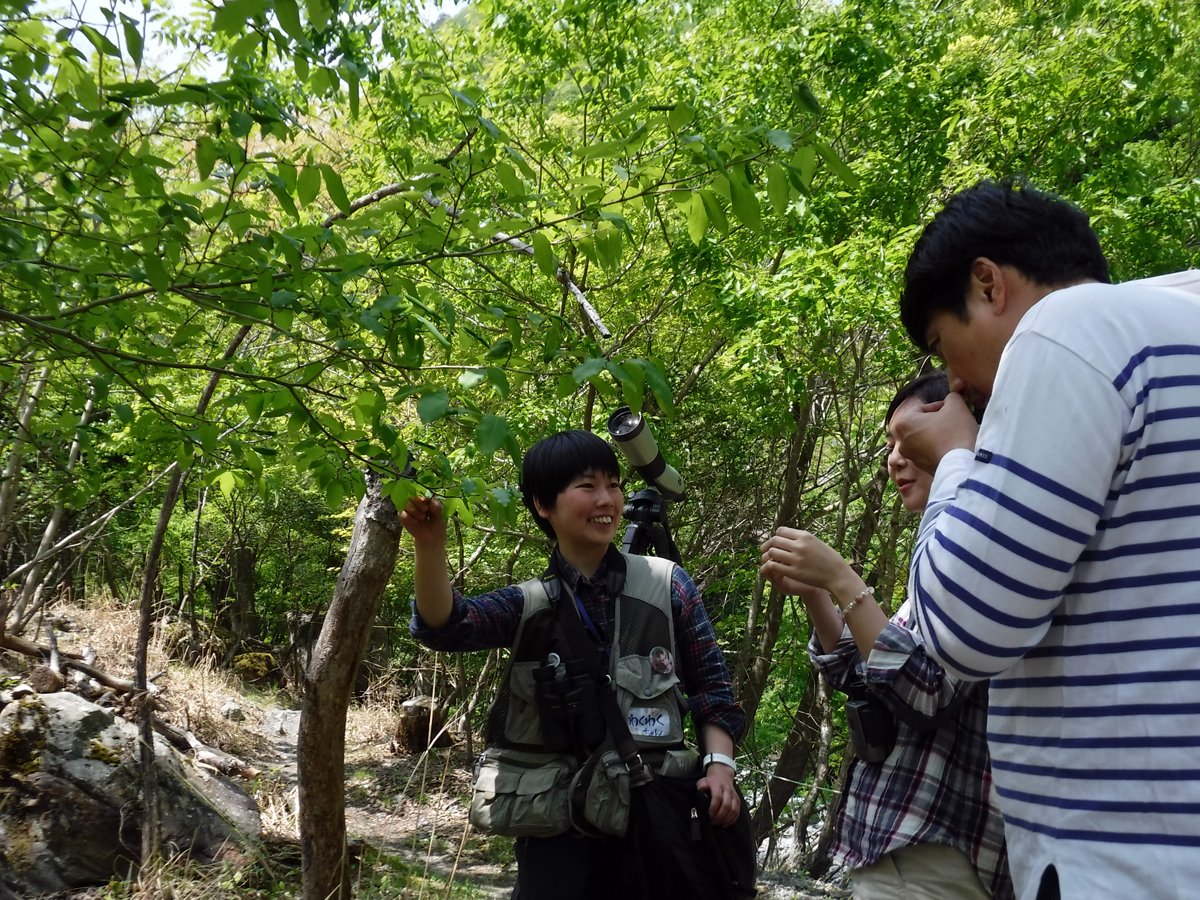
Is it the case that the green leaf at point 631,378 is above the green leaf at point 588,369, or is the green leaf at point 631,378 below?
above

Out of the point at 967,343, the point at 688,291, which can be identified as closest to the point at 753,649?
the point at 688,291

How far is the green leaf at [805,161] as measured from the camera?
59.7 inches

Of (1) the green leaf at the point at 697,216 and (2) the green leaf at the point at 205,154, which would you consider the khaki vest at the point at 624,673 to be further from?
(2) the green leaf at the point at 205,154

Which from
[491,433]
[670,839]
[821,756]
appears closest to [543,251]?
[491,433]

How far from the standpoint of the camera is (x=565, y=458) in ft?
7.64

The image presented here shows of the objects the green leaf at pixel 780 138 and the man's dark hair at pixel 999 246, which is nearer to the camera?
the man's dark hair at pixel 999 246

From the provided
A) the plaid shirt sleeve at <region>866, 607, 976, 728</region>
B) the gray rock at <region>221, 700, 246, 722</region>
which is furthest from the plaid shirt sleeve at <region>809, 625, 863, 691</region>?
the gray rock at <region>221, 700, 246, 722</region>

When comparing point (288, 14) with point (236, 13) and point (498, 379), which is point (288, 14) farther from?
point (498, 379)

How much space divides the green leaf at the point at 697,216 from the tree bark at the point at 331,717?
7.18 feet

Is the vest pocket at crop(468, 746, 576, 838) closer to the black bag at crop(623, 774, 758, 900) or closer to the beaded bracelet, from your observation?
the black bag at crop(623, 774, 758, 900)

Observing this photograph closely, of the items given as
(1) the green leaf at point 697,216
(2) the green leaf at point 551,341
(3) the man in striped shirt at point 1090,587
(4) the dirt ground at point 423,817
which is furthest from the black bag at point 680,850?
(4) the dirt ground at point 423,817

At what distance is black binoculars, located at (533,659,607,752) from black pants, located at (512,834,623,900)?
21 cm

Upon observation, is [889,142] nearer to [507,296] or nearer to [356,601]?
[507,296]

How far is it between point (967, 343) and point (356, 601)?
2.82 metres
